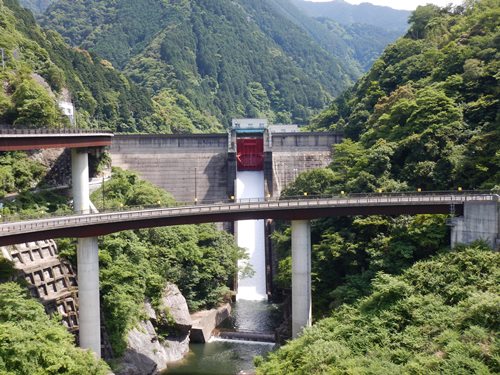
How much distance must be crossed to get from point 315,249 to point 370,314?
13.6 m

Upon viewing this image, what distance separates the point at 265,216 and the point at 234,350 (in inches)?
448

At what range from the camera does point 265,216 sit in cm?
4466

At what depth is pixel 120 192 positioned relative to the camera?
5931cm

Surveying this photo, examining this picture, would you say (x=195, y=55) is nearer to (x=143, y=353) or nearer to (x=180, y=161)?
(x=180, y=161)

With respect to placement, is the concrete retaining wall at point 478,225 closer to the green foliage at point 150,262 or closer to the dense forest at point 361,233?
the dense forest at point 361,233

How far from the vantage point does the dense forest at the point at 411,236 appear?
31.1 metres

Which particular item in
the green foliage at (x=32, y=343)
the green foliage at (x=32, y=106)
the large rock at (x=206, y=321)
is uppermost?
the green foliage at (x=32, y=106)

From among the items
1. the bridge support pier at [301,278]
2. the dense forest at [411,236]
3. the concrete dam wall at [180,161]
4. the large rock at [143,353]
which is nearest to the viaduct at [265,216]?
the bridge support pier at [301,278]

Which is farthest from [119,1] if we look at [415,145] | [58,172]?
[415,145]

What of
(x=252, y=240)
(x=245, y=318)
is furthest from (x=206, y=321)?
(x=252, y=240)

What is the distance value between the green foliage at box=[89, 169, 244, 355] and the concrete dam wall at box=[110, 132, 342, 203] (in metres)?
6.95

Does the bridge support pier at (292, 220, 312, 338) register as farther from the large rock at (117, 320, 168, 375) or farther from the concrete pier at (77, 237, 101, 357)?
the concrete pier at (77, 237, 101, 357)

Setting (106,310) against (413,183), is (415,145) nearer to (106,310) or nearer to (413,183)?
(413,183)

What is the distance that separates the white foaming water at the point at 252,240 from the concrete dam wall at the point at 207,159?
4.81 ft
